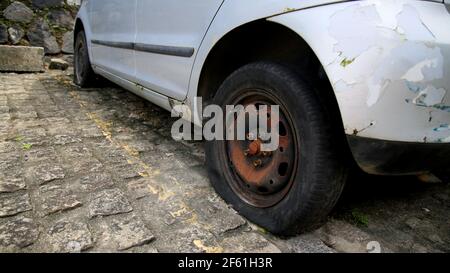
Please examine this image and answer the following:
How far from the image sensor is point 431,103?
4.10 ft

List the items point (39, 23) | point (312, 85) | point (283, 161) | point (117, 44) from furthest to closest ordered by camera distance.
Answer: point (39, 23) → point (117, 44) → point (283, 161) → point (312, 85)

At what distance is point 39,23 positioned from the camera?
6.65 metres

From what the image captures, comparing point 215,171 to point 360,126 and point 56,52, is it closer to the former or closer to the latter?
point 360,126

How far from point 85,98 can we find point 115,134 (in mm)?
1483

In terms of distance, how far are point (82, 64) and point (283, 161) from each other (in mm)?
3803

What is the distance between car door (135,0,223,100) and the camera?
6.58 feet

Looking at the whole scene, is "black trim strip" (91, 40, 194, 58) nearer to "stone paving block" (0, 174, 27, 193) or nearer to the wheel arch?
the wheel arch

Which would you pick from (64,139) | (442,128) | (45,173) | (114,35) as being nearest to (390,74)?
(442,128)

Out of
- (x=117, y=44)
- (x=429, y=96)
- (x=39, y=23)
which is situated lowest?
(x=429, y=96)

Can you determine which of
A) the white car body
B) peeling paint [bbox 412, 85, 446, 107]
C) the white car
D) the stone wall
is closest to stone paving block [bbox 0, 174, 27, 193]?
the white car

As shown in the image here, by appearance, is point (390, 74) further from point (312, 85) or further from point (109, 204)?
point (109, 204)

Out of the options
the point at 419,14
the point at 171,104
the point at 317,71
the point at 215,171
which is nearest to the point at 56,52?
the point at 171,104

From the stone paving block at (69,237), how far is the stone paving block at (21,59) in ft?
16.6

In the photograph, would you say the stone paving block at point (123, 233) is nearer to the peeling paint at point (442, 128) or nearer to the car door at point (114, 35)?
the peeling paint at point (442, 128)
